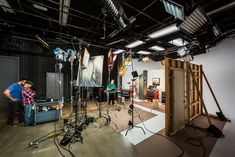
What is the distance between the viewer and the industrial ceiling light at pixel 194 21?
8.54 feet

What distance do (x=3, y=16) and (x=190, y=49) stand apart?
781 cm

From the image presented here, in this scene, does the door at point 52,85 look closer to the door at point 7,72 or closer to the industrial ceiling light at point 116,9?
the door at point 7,72

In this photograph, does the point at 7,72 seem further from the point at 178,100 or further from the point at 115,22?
the point at 178,100

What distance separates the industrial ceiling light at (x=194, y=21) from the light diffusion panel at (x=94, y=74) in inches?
111

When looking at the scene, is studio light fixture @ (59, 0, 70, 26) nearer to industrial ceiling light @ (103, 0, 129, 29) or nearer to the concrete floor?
industrial ceiling light @ (103, 0, 129, 29)

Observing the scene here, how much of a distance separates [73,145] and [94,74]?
2.43m

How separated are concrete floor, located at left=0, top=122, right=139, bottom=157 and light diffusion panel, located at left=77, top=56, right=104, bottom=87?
166cm

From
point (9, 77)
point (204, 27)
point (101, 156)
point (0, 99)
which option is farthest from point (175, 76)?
point (0, 99)

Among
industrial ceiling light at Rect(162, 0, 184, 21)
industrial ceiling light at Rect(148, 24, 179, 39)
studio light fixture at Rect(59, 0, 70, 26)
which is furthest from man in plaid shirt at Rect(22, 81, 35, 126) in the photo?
industrial ceiling light at Rect(148, 24, 179, 39)

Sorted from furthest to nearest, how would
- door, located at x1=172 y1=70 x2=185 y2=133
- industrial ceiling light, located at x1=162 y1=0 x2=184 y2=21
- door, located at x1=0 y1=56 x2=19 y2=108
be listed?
door, located at x1=0 y1=56 x2=19 y2=108
door, located at x1=172 y1=70 x2=185 y2=133
industrial ceiling light, located at x1=162 y1=0 x2=184 y2=21

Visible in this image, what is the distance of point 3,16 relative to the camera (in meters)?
4.09

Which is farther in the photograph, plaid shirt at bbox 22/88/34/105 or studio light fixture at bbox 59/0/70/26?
plaid shirt at bbox 22/88/34/105

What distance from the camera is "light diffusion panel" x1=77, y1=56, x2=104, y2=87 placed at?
13.6 ft

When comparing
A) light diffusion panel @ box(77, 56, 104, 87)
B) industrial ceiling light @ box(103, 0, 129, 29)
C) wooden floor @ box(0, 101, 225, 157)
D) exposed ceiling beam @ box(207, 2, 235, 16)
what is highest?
exposed ceiling beam @ box(207, 2, 235, 16)
